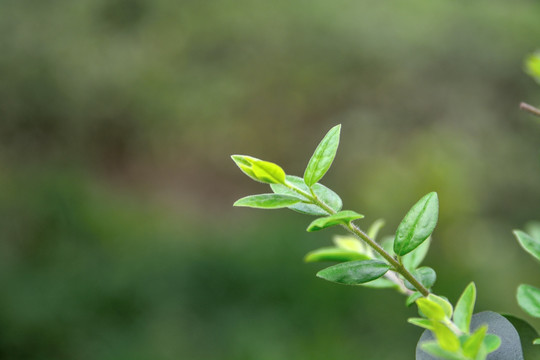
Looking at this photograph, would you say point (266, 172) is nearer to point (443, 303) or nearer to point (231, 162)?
point (443, 303)

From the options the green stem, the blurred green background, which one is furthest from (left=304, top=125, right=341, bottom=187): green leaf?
the blurred green background

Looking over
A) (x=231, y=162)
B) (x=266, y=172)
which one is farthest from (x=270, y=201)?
(x=231, y=162)

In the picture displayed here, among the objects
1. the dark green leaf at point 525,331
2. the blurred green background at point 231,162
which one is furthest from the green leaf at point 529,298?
the blurred green background at point 231,162

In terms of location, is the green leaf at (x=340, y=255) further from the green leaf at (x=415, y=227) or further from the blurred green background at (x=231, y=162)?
the blurred green background at (x=231, y=162)

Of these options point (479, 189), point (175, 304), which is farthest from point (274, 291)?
point (479, 189)

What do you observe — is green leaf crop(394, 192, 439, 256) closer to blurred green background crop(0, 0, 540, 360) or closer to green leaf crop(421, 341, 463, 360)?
green leaf crop(421, 341, 463, 360)

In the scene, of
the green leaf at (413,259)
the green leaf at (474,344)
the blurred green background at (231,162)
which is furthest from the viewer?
the blurred green background at (231,162)
